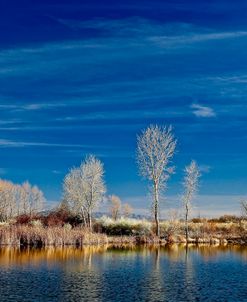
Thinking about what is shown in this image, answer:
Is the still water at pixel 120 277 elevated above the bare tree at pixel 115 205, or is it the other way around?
the bare tree at pixel 115 205

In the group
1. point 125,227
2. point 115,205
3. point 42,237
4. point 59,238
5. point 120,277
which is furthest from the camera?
point 115,205

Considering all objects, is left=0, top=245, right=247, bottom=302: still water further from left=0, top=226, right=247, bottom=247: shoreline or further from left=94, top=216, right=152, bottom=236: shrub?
left=94, top=216, right=152, bottom=236: shrub

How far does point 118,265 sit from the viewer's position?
35.7 meters

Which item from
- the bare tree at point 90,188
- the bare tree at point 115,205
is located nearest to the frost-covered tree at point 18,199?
the bare tree at point 115,205

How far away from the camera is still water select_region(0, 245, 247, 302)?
24.0 metres

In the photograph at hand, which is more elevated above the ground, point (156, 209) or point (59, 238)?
point (156, 209)

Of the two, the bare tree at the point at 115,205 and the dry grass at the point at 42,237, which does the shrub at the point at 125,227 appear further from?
the bare tree at the point at 115,205

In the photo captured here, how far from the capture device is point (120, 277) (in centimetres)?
2981

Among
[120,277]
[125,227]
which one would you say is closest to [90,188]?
[125,227]

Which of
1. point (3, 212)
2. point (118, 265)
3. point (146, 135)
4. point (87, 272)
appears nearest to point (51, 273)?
point (87, 272)

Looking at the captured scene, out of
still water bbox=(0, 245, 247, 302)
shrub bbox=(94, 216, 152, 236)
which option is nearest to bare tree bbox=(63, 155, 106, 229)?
shrub bbox=(94, 216, 152, 236)

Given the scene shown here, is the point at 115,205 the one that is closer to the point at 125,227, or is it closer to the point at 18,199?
the point at 18,199

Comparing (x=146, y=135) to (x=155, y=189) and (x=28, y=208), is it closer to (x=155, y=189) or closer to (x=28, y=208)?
(x=155, y=189)

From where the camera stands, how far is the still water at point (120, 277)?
24.0m
